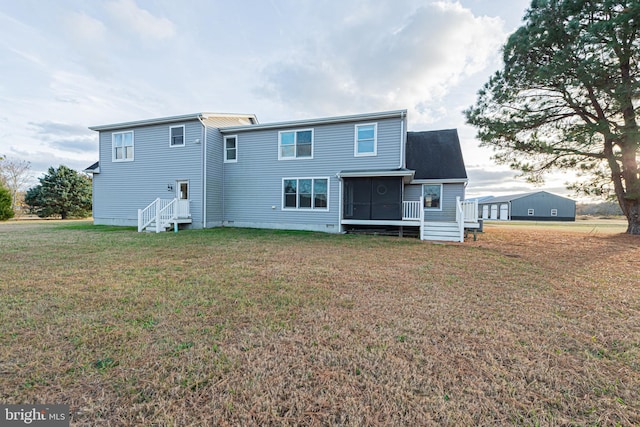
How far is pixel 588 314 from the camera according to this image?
3.42 m

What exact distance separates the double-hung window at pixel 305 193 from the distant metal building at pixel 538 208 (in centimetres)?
Result: 3540

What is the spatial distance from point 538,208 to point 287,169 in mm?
43396

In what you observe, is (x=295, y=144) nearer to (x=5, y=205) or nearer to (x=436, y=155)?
(x=436, y=155)

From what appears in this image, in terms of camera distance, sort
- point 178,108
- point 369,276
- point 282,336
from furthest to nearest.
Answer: point 178,108 < point 369,276 < point 282,336

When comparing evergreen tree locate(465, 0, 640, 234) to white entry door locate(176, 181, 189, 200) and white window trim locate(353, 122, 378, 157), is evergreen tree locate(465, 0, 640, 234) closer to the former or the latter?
white window trim locate(353, 122, 378, 157)

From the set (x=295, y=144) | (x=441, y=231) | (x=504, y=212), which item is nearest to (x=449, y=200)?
(x=441, y=231)

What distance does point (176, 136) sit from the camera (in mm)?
13156

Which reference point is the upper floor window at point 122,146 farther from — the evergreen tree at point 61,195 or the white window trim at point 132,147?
the evergreen tree at point 61,195

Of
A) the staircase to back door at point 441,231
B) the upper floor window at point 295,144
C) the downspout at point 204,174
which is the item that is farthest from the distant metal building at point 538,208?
the downspout at point 204,174

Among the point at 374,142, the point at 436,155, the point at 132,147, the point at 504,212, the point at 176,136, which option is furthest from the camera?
Answer: the point at 504,212

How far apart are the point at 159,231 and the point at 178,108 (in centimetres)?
1072

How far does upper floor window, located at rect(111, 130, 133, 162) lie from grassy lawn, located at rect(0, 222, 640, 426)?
1088 cm

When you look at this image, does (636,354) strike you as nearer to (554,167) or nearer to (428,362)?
(428,362)

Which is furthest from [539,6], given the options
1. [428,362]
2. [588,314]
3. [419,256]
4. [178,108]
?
[178,108]
